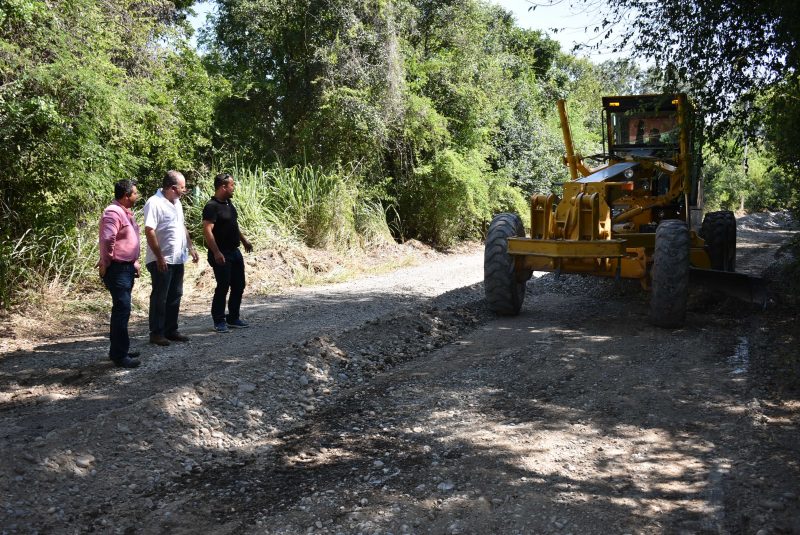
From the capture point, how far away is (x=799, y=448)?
4.81m

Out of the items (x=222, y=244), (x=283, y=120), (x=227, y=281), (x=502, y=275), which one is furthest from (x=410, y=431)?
(x=283, y=120)

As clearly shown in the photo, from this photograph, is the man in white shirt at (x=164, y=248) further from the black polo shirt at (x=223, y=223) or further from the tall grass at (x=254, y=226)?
the tall grass at (x=254, y=226)

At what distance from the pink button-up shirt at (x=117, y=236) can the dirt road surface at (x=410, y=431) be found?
1.00 metres

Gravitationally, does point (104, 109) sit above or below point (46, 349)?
above

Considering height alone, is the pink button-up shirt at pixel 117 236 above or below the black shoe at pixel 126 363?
above

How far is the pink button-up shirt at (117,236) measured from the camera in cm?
647

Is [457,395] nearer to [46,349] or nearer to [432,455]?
[432,455]

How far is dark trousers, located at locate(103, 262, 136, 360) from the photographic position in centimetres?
658

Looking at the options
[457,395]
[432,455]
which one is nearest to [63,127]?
[457,395]

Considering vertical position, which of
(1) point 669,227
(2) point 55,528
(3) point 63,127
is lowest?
(2) point 55,528

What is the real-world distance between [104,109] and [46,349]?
149 inches

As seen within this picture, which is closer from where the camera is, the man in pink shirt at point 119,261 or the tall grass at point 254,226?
the man in pink shirt at point 119,261

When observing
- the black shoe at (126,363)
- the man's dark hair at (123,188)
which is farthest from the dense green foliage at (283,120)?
the black shoe at (126,363)

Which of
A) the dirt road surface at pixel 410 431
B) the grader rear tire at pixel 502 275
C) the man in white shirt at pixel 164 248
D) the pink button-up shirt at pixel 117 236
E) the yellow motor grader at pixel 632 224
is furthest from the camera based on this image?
the grader rear tire at pixel 502 275
